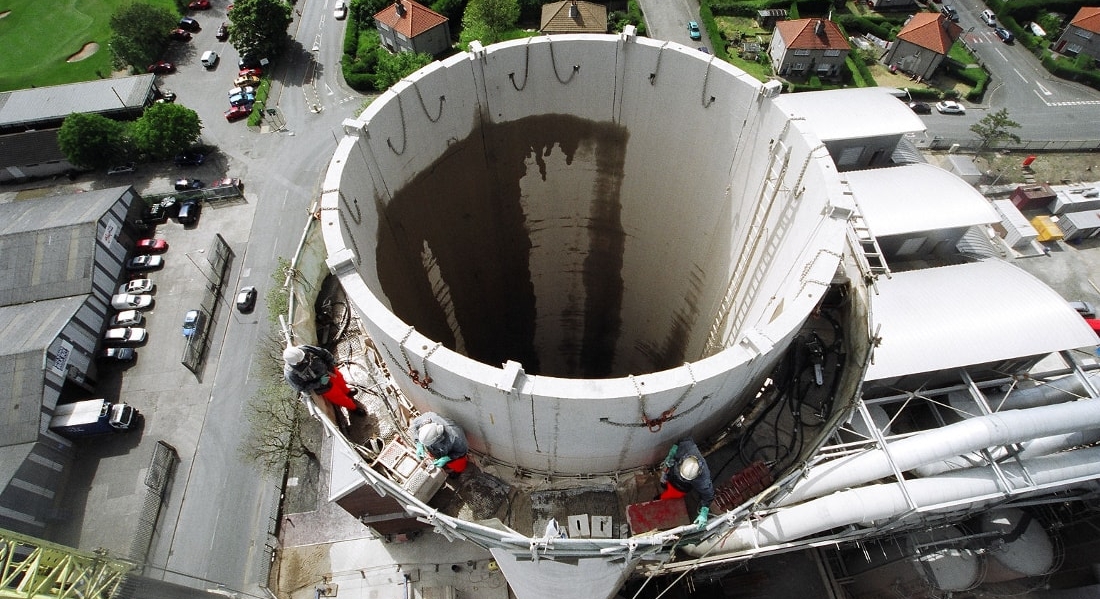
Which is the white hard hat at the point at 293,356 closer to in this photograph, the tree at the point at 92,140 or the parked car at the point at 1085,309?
the parked car at the point at 1085,309

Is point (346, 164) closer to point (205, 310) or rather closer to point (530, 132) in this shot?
point (530, 132)

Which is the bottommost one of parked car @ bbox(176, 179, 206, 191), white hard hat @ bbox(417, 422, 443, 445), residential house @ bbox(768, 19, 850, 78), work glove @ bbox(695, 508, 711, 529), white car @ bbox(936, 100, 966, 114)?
work glove @ bbox(695, 508, 711, 529)

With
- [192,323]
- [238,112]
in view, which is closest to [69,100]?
[238,112]

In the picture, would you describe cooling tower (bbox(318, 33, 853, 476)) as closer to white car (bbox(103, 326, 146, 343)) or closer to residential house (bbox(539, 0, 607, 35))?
white car (bbox(103, 326, 146, 343))

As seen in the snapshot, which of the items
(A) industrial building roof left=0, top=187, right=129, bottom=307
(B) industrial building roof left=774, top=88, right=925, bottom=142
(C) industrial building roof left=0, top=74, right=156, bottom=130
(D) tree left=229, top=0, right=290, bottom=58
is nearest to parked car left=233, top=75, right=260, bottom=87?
(D) tree left=229, top=0, right=290, bottom=58

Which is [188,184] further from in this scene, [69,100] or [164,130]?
[69,100]
